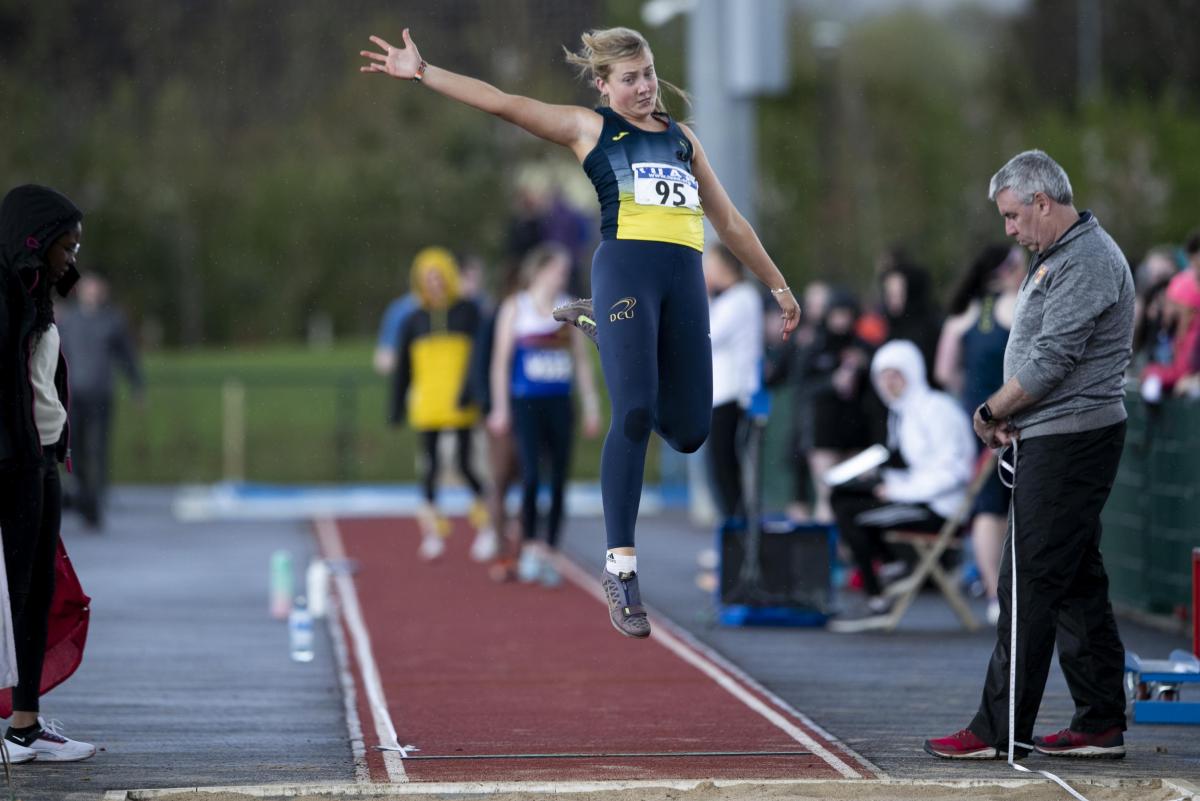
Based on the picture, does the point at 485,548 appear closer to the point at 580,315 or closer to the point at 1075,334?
the point at 580,315

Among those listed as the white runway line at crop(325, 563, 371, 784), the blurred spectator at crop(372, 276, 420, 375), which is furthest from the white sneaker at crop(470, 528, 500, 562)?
the white runway line at crop(325, 563, 371, 784)

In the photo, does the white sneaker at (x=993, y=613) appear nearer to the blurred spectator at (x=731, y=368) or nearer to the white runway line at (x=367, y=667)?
the blurred spectator at (x=731, y=368)

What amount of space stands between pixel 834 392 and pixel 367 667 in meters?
5.39

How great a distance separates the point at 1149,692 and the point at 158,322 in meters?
40.5

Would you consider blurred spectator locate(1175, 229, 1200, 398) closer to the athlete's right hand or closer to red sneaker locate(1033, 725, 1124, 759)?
A: red sneaker locate(1033, 725, 1124, 759)

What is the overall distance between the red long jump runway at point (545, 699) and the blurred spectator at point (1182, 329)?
3293 millimetres

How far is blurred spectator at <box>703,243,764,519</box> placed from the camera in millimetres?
12508

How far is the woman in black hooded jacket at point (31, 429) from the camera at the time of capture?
6805mm

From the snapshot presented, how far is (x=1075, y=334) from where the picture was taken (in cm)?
690

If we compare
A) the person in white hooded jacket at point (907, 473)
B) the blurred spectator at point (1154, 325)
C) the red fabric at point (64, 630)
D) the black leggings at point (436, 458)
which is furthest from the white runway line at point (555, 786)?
the black leggings at point (436, 458)

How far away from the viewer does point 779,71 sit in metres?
Result: 19.5

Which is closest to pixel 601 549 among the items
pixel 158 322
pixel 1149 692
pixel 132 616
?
pixel 132 616

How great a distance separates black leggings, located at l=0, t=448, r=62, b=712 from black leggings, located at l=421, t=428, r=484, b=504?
812cm

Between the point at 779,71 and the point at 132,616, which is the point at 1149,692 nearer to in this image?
the point at 132,616
